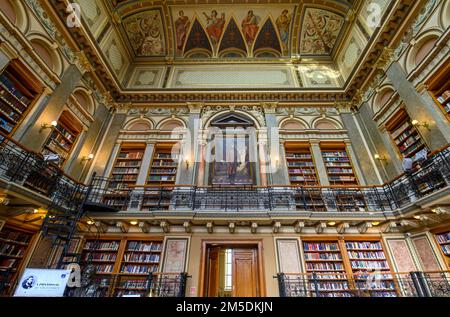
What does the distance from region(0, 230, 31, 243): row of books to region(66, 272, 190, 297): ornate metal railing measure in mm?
1614

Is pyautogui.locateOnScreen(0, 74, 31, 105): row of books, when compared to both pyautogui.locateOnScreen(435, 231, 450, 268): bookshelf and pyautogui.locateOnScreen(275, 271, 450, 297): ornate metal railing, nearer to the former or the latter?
pyautogui.locateOnScreen(275, 271, 450, 297): ornate metal railing

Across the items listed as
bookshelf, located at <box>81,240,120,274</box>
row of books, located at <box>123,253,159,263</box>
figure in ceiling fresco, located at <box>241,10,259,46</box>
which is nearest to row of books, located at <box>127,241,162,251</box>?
row of books, located at <box>123,253,159,263</box>

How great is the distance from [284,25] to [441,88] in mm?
6238

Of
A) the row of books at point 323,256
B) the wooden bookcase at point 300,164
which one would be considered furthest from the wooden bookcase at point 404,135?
the row of books at point 323,256

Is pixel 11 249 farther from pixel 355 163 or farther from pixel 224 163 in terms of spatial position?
pixel 355 163

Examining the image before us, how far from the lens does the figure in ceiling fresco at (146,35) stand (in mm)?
8375

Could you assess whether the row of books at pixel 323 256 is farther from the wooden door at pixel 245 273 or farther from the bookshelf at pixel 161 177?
the bookshelf at pixel 161 177

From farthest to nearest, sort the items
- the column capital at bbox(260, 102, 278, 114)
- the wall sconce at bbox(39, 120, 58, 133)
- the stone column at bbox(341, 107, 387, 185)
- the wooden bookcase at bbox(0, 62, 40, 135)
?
1. the column capital at bbox(260, 102, 278, 114)
2. the stone column at bbox(341, 107, 387, 185)
3. the wall sconce at bbox(39, 120, 58, 133)
4. the wooden bookcase at bbox(0, 62, 40, 135)

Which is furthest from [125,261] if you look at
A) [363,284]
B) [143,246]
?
[363,284]

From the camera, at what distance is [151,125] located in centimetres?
718

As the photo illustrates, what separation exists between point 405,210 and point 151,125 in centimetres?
737

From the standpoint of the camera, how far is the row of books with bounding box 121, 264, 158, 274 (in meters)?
4.71

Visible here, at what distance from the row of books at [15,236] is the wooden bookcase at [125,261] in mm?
1121

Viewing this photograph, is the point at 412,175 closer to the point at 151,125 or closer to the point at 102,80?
the point at 151,125
